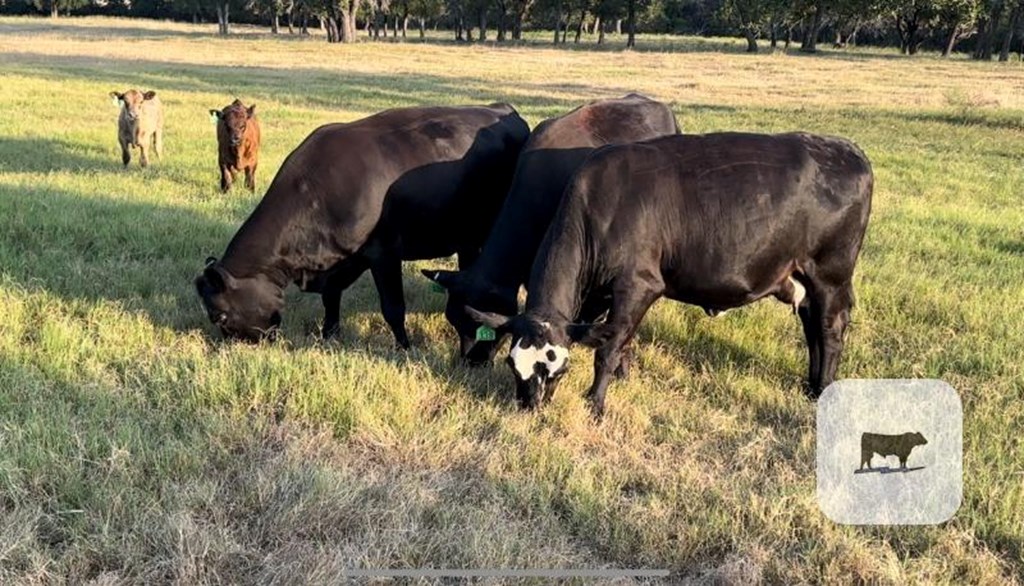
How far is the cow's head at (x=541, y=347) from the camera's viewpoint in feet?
15.5

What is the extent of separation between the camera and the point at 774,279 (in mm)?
5387

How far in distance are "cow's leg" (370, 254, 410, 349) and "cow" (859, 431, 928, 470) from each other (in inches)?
130

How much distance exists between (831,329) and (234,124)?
855cm

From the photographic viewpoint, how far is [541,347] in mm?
4707

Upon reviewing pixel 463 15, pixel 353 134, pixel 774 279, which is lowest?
pixel 774 279

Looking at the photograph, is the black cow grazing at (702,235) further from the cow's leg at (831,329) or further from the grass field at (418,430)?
the grass field at (418,430)

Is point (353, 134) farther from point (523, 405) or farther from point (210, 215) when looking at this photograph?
point (210, 215)

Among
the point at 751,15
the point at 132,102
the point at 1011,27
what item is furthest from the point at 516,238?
the point at 1011,27

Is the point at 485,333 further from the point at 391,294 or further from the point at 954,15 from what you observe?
the point at 954,15

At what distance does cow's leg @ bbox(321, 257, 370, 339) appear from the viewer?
651cm

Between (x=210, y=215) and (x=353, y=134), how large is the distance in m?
3.55

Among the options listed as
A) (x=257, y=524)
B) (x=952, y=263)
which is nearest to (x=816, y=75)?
(x=952, y=263)

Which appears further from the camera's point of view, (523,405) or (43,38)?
(43,38)

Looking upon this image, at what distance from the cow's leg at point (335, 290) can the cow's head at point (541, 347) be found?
213 cm
